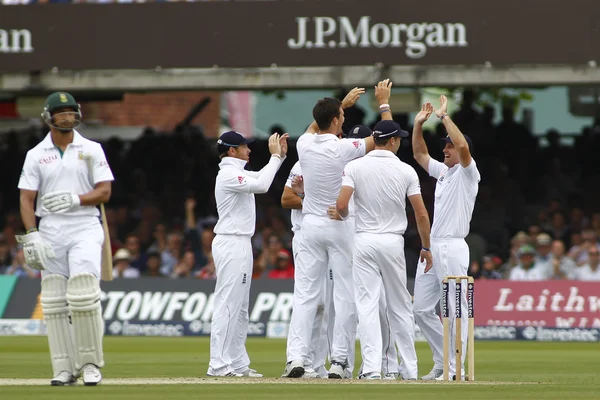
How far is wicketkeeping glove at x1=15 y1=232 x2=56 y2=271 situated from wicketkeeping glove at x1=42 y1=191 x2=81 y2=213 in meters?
0.22

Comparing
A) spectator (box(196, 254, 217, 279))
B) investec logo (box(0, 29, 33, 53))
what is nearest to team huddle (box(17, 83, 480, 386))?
spectator (box(196, 254, 217, 279))

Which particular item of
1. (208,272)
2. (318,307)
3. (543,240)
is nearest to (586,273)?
(543,240)

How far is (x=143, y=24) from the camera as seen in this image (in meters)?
19.0

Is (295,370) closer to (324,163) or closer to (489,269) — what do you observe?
(324,163)

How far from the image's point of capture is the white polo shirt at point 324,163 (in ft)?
34.0

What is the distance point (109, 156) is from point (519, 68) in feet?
26.0

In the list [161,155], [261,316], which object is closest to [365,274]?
[261,316]

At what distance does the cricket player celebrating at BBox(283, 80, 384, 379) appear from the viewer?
10.4 m

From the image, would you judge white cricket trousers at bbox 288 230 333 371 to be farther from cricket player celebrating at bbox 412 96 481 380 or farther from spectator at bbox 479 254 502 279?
spectator at bbox 479 254 502 279

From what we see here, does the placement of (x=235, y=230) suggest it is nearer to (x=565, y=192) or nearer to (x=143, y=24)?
(x=143, y=24)

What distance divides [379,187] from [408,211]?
1016 cm

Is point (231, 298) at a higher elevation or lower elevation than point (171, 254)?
lower

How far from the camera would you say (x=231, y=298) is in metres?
10.8

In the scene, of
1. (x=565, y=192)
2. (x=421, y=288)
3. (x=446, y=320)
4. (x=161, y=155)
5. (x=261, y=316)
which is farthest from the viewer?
(x=161, y=155)
